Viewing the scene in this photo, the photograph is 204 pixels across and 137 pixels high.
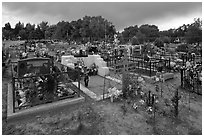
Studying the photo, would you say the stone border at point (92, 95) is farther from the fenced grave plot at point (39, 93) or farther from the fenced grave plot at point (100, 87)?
the fenced grave plot at point (39, 93)

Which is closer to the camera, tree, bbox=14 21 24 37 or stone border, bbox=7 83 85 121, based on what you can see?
stone border, bbox=7 83 85 121

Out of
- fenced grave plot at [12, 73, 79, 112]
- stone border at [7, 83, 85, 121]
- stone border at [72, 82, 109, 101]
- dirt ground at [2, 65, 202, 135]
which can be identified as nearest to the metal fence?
dirt ground at [2, 65, 202, 135]

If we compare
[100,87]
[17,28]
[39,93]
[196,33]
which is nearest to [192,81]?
[100,87]

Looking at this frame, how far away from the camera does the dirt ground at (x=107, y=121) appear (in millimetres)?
4395

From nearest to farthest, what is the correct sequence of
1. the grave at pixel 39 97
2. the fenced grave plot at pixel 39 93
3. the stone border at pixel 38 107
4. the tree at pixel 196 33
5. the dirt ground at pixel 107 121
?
the dirt ground at pixel 107 121, the stone border at pixel 38 107, the grave at pixel 39 97, the fenced grave plot at pixel 39 93, the tree at pixel 196 33

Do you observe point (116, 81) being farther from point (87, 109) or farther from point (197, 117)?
point (197, 117)

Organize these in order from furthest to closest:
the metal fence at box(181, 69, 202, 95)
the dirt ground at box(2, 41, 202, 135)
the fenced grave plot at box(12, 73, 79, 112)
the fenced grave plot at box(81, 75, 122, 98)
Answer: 1. the metal fence at box(181, 69, 202, 95)
2. the fenced grave plot at box(81, 75, 122, 98)
3. the fenced grave plot at box(12, 73, 79, 112)
4. the dirt ground at box(2, 41, 202, 135)

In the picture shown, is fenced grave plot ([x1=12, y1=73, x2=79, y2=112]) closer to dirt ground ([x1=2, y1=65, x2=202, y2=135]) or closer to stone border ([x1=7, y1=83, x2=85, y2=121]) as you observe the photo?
stone border ([x1=7, y1=83, x2=85, y2=121])

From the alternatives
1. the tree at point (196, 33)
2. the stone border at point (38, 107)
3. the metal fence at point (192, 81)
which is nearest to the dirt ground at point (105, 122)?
the stone border at point (38, 107)

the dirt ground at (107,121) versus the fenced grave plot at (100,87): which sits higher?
the fenced grave plot at (100,87)

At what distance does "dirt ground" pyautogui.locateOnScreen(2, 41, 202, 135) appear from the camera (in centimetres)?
439

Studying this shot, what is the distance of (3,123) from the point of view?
15.8ft

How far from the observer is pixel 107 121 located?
489 cm

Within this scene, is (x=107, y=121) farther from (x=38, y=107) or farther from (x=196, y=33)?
(x=196, y=33)
